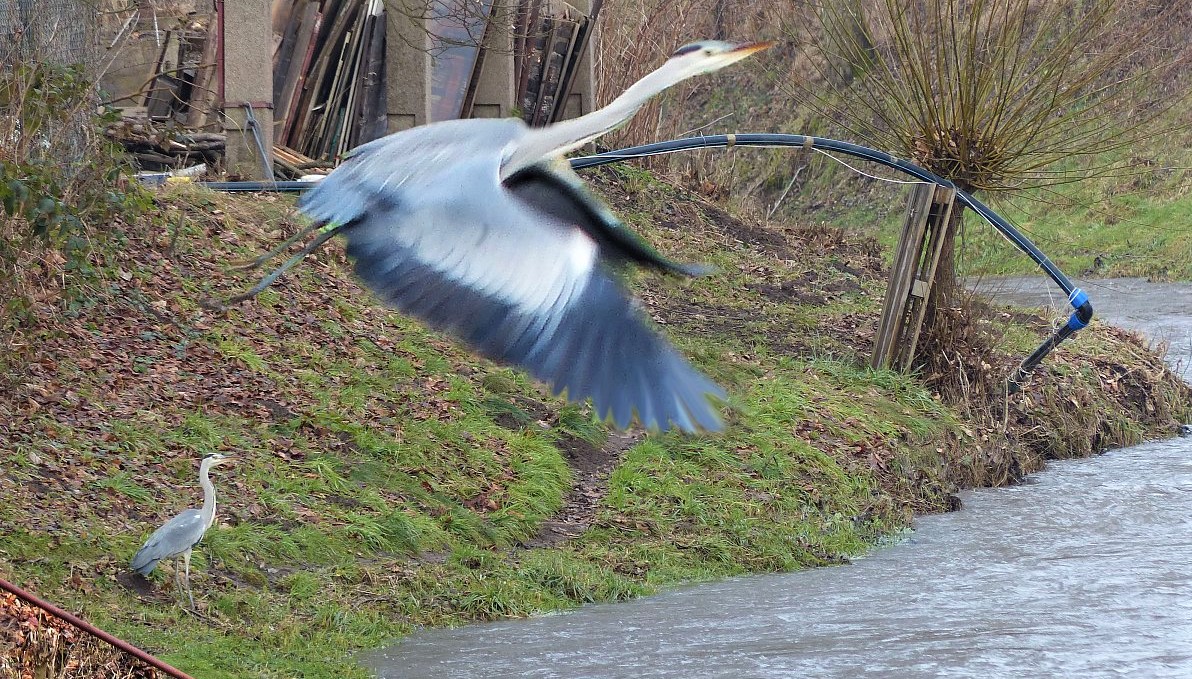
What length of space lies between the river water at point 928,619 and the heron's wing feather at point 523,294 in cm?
170

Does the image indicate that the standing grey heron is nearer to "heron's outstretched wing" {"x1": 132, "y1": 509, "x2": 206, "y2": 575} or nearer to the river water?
"heron's outstretched wing" {"x1": 132, "y1": 509, "x2": 206, "y2": 575}

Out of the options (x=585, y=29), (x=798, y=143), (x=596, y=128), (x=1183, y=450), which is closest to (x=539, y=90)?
(x=585, y=29)

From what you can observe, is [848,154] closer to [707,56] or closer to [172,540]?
[707,56]

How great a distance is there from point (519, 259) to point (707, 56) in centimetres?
143

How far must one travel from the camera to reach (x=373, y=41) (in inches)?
444

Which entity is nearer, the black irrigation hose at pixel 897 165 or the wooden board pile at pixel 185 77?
the black irrigation hose at pixel 897 165

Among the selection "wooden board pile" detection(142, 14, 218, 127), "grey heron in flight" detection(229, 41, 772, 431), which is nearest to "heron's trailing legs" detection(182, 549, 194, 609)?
"grey heron in flight" detection(229, 41, 772, 431)

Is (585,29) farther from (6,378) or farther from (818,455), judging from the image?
(6,378)

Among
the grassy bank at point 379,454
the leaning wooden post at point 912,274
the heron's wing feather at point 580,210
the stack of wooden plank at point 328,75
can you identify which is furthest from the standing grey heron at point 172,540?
the stack of wooden plank at point 328,75

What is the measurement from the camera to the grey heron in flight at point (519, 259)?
3914mm

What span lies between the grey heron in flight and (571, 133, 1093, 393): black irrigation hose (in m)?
3.06

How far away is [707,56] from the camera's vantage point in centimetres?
510

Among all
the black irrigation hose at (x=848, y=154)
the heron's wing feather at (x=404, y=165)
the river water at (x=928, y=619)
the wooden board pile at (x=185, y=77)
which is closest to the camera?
the heron's wing feather at (x=404, y=165)

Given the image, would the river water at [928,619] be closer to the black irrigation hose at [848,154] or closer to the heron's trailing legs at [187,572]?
the heron's trailing legs at [187,572]
